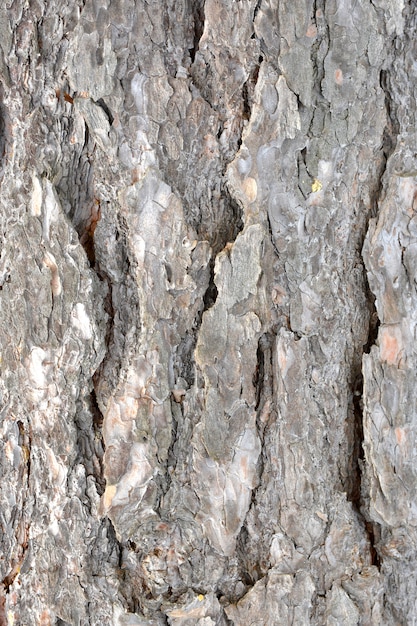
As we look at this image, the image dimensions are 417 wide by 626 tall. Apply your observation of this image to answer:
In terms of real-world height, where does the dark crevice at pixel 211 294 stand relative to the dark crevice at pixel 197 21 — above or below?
below

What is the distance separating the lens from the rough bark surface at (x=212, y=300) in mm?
792

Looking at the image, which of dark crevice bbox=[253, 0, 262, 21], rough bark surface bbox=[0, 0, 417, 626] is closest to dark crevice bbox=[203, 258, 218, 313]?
rough bark surface bbox=[0, 0, 417, 626]

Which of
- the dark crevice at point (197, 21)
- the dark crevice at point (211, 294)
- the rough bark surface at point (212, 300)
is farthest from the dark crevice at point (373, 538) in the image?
the dark crevice at point (197, 21)

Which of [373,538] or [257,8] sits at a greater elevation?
[257,8]

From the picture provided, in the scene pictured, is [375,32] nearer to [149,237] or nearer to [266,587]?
[149,237]

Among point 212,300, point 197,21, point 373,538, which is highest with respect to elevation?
point 197,21

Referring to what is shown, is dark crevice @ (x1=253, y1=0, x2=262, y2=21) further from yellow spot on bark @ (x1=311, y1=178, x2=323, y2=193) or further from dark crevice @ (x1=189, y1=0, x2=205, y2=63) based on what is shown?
yellow spot on bark @ (x1=311, y1=178, x2=323, y2=193)

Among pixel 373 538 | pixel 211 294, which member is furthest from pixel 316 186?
pixel 373 538

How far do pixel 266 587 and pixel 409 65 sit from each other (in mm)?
632

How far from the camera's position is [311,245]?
816 millimetres

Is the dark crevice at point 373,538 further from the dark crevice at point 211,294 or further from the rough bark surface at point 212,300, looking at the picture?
the dark crevice at point 211,294

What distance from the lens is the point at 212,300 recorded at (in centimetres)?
81

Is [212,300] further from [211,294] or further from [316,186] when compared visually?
[316,186]

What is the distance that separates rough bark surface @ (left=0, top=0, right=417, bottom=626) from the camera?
792 mm
